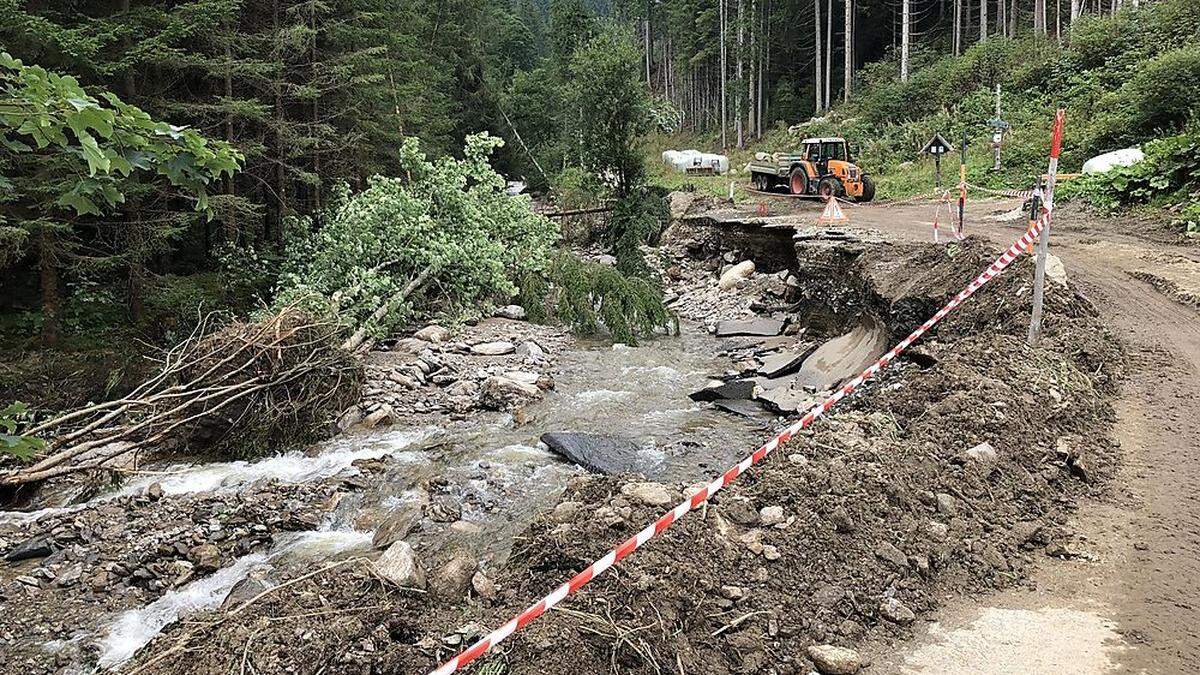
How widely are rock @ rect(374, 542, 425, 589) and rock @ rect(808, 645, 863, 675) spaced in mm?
2211

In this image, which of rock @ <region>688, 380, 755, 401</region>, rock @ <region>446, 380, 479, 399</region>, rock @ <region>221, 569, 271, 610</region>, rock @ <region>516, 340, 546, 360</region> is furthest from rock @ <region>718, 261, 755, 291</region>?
rock @ <region>221, 569, 271, 610</region>

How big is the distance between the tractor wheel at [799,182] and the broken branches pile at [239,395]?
15.7 metres

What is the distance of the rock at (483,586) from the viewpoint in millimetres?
3873

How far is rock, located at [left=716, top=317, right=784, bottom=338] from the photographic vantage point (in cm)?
1260

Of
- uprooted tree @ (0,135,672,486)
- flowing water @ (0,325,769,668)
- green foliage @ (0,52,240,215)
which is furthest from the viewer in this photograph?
uprooted tree @ (0,135,672,486)

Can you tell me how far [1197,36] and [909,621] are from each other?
22.1 meters

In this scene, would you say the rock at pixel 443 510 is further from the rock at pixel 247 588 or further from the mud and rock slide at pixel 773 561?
the rock at pixel 247 588

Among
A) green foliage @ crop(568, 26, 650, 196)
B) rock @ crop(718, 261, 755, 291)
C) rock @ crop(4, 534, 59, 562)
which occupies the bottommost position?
rock @ crop(4, 534, 59, 562)

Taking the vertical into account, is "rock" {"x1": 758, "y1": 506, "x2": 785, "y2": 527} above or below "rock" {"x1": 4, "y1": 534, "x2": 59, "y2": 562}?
above

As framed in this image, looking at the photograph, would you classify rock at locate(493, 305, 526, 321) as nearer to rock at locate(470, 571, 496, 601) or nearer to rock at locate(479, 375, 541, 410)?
rock at locate(479, 375, 541, 410)

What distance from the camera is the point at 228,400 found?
754cm

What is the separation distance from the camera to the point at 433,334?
11.6 metres

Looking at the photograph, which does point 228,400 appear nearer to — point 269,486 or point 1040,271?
point 269,486

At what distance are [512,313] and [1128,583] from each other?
11.1 meters
